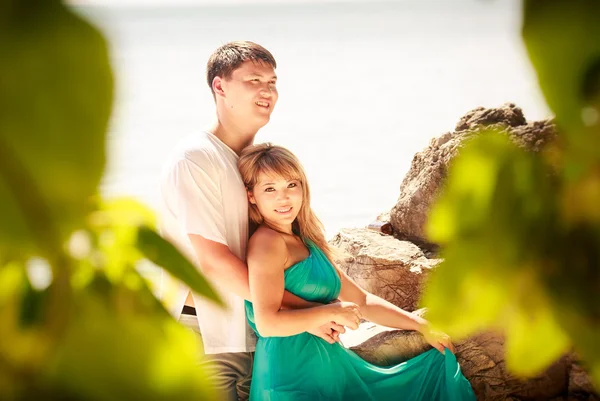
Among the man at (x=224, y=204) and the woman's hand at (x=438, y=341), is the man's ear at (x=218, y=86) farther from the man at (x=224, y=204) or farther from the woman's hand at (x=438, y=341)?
the woman's hand at (x=438, y=341)

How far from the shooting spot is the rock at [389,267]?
3115mm

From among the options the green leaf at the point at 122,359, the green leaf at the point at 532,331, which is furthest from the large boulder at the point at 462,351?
the green leaf at the point at 122,359

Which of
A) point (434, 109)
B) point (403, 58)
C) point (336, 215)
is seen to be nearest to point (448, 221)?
point (336, 215)

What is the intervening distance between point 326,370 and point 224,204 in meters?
0.72

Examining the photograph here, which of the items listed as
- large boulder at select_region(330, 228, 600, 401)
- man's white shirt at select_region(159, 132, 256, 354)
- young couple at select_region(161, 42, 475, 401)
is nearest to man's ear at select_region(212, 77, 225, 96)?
young couple at select_region(161, 42, 475, 401)

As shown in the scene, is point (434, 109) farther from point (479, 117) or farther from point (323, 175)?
point (479, 117)

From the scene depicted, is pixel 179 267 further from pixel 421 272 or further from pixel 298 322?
pixel 421 272

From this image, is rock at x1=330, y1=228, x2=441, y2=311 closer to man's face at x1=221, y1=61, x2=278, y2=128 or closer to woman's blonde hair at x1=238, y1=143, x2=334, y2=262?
woman's blonde hair at x1=238, y1=143, x2=334, y2=262

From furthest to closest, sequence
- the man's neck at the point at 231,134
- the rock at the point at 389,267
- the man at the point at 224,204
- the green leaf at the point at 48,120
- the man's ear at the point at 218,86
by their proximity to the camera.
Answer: the rock at the point at 389,267 < the man's ear at the point at 218,86 < the man's neck at the point at 231,134 < the man at the point at 224,204 < the green leaf at the point at 48,120

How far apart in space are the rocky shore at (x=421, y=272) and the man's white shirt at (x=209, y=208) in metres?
0.54

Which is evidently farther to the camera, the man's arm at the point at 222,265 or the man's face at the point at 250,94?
the man's face at the point at 250,94

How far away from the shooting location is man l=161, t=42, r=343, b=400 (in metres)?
2.52

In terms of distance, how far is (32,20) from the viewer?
23 cm

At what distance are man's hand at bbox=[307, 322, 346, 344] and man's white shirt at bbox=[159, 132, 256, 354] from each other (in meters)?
0.35
